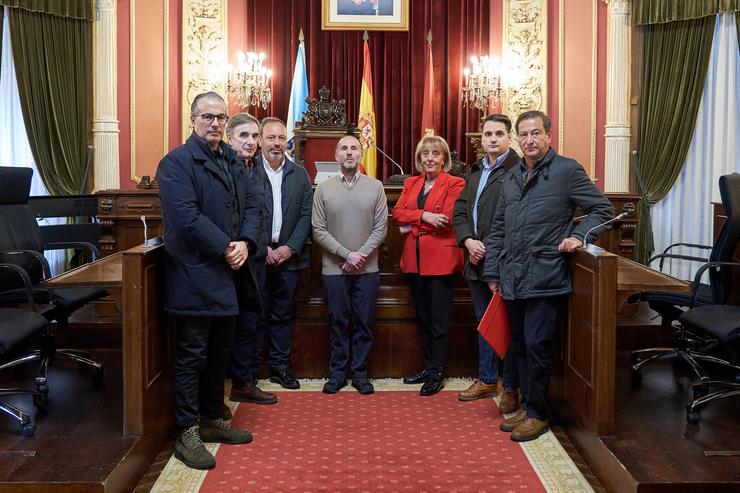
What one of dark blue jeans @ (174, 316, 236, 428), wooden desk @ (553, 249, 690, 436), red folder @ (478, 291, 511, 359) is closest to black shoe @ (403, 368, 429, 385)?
red folder @ (478, 291, 511, 359)

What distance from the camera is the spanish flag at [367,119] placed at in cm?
838

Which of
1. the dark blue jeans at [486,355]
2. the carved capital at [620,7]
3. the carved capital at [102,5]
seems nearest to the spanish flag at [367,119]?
the carved capital at [620,7]

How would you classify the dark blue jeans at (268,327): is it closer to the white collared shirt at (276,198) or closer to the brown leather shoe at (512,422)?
the white collared shirt at (276,198)

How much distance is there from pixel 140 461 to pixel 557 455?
5.58 feet

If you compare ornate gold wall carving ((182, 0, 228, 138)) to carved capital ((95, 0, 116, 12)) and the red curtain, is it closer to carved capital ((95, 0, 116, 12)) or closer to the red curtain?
the red curtain

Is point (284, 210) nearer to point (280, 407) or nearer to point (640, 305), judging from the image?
point (280, 407)

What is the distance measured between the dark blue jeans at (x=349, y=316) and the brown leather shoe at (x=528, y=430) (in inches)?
42.9

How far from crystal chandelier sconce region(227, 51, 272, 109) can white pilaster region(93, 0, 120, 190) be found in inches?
48.8

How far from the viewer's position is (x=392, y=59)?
8945mm

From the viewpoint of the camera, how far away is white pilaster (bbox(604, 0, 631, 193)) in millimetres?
7500

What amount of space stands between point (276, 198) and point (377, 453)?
59.6 inches

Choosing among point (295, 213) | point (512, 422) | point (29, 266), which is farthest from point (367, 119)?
point (512, 422)

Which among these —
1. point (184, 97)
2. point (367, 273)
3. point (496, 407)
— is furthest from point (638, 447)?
point (184, 97)

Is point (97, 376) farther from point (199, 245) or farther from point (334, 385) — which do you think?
point (199, 245)
